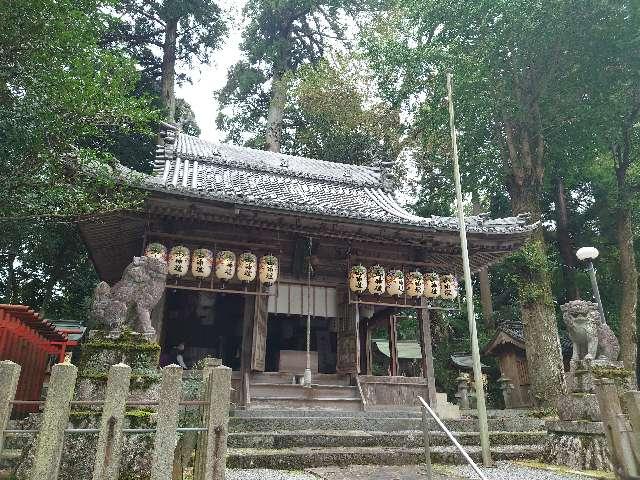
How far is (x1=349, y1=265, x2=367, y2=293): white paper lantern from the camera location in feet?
35.1

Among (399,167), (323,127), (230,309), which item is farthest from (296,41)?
(230,309)

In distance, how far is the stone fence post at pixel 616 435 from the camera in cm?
450

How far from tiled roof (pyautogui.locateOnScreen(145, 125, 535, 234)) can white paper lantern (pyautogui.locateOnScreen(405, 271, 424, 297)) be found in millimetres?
1356

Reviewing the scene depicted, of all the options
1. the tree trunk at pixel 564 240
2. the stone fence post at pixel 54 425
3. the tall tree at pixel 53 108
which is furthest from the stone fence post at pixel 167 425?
the tree trunk at pixel 564 240

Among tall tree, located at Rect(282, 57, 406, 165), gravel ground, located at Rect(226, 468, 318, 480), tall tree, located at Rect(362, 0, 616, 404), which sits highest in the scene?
tall tree, located at Rect(282, 57, 406, 165)

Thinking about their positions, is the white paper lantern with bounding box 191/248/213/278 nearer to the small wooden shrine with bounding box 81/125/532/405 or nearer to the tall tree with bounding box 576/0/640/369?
the small wooden shrine with bounding box 81/125/532/405

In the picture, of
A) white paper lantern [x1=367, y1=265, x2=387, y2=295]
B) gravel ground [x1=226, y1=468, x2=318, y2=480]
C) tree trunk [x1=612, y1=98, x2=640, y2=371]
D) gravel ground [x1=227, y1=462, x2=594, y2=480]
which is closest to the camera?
gravel ground [x1=226, y1=468, x2=318, y2=480]

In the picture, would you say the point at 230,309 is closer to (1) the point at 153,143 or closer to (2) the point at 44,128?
(2) the point at 44,128

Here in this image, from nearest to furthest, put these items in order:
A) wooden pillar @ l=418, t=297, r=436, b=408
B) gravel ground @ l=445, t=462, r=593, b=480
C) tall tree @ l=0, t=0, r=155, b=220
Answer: gravel ground @ l=445, t=462, r=593, b=480
tall tree @ l=0, t=0, r=155, b=220
wooden pillar @ l=418, t=297, r=436, b=408

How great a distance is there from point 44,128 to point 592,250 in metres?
12.0

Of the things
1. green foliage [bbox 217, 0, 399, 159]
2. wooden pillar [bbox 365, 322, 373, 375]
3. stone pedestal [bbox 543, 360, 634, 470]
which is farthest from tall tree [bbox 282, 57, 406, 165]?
stone pedestal [bbox 543, 360, 634, 470]

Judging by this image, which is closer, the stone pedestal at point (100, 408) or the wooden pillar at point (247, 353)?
the stone pedestal at point (100, 408)

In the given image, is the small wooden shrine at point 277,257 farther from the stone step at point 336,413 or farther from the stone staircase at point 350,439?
the stone staircase at point 350,439

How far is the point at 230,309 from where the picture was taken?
13828mm
